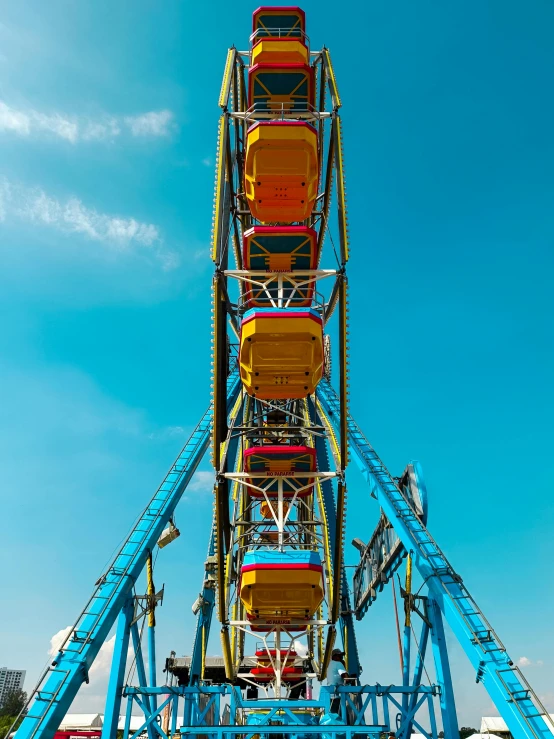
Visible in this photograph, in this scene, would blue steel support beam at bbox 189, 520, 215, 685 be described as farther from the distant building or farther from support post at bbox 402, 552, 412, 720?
the distant building

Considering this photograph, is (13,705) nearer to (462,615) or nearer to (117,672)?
(117,672)

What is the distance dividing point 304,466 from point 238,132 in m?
11.1

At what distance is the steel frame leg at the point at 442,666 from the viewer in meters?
15.2

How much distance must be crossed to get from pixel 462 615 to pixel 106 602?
950 cm

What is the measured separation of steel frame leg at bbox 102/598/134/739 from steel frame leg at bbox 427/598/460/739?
8.92 metres

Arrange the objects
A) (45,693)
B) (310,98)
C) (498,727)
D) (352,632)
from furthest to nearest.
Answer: (498,727) < (352,632) < (310,98) < (45,693)

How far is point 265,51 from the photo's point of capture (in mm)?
17453

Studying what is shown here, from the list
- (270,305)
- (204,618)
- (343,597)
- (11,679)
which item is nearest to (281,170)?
(270,305)

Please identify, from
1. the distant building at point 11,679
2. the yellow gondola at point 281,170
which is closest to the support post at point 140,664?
the yellow gondola at point 281,170

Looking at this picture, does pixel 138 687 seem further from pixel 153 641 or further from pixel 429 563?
pixel 429 563

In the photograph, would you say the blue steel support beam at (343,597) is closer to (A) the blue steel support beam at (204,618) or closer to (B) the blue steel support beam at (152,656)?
(A) the blue steel support beam at (204,618)

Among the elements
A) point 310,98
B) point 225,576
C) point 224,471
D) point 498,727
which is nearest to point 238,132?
point 310,98

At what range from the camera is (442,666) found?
15.6m

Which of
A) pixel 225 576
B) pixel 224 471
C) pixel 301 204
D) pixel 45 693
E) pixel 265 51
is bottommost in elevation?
pixel 45 693
